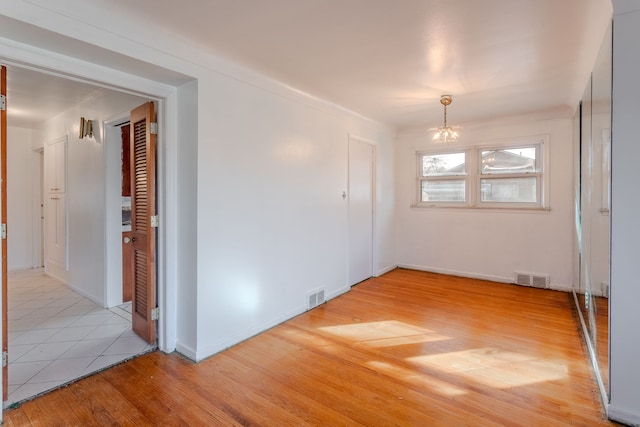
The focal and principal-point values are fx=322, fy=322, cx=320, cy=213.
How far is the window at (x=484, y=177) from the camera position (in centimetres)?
462

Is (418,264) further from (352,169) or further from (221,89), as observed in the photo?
(221,89)

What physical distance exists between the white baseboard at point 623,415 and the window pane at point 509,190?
335cm

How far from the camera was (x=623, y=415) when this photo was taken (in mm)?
1818

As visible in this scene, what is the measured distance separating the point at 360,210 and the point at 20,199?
592cm

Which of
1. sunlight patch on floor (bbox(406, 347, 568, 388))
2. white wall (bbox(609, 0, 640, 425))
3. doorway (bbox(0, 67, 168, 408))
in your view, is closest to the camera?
white wall (bbox(609, 0, 640, 425))

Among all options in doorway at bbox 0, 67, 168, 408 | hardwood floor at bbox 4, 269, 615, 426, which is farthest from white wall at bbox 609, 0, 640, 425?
doorway at bbox 0, 67, 168, 408

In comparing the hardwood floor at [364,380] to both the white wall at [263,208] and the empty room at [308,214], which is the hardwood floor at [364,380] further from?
the white wall at [263,208]

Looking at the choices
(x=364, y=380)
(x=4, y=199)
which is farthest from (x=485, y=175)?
(x=4, y=199)

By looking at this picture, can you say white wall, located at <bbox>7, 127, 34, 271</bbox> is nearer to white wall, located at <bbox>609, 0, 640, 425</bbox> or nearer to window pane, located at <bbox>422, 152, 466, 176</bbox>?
window pane, located at <bbox>422, 152, 466, 176</bbox>

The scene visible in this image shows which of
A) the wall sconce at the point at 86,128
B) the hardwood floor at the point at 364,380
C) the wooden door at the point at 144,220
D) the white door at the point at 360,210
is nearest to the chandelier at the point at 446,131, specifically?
the white door at the point at 360,210

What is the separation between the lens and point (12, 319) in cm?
338

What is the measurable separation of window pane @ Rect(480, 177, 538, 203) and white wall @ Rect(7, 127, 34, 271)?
764 centimetres

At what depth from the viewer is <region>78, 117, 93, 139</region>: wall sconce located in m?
3.80

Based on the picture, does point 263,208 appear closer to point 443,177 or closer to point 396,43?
Answer: point 396,43
